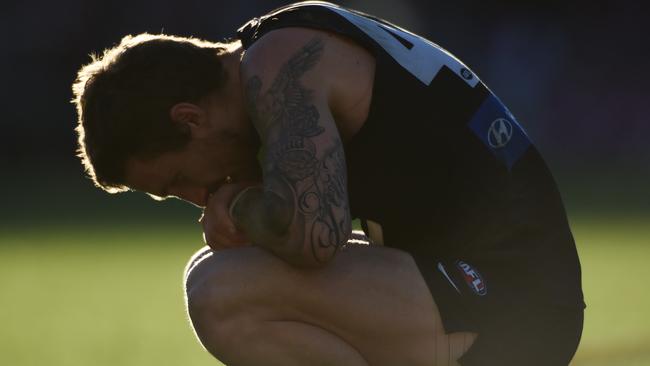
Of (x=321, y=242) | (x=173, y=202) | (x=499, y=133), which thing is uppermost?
(x=499, y=133)

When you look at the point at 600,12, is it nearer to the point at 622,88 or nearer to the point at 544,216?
the point at 622,88

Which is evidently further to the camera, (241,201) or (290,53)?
(241,201)

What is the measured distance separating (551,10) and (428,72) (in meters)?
16.9

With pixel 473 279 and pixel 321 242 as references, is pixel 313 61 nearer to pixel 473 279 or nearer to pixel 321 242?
pixel 321 242

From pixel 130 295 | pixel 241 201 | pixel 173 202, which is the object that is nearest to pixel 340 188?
pixel 241 201

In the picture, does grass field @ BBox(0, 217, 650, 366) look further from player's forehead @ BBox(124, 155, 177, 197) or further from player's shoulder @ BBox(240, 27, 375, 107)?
player's shoulder @ BBox(240, 27, 375, 107)

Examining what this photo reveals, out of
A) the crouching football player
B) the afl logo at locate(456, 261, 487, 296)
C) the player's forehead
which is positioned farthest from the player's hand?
the afl logo at locate(456, 261, 487, 296)

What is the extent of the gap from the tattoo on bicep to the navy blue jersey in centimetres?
26

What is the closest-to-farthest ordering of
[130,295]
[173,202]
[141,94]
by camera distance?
[141,94]
[130,295]
[173,202]

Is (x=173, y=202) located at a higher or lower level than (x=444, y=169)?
lower

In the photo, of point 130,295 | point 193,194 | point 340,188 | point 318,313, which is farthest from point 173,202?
point 340,188

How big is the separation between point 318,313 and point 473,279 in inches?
19.7

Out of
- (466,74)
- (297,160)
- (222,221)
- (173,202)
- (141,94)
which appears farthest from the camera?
(173,202)

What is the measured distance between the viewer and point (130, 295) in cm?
839
